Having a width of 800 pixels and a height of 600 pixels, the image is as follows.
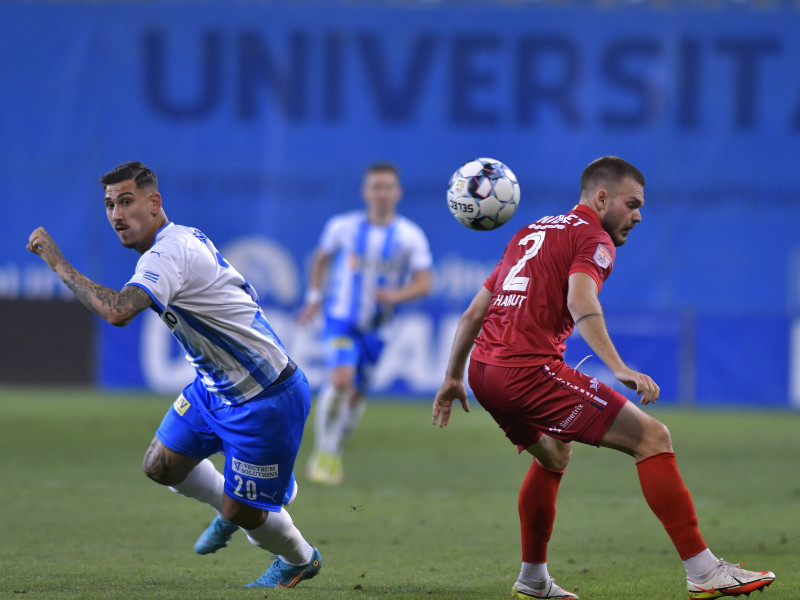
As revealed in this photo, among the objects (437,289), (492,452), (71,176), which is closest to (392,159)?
(437,289)

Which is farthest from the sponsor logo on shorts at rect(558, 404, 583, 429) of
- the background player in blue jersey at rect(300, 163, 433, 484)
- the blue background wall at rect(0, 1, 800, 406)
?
the blue background wall at rect(0, 1, 800, 406)

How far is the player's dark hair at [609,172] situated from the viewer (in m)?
5.54

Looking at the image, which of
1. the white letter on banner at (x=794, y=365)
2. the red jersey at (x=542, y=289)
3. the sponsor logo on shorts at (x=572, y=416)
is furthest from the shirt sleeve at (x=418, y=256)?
the white letter on banner at (x=794, y=365)

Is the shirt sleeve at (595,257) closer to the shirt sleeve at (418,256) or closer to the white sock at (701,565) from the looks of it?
the white sock at (701,565)

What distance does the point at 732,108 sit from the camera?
1728cm

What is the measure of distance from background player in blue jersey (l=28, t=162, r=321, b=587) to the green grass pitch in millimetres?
354

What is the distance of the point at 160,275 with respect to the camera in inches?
203

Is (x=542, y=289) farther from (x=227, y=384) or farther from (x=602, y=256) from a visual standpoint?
(x=227, y=384)

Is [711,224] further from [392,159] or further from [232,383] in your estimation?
[232,383]

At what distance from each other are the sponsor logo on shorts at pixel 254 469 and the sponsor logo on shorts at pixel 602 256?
1723 millimetres

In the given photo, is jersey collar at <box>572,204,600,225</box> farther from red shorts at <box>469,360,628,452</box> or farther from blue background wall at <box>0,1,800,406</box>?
blue background wall at <box>0,1,800,406</box>

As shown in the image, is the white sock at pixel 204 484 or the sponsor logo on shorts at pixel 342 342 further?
the sponsor logo on shorts at pixel 342 342

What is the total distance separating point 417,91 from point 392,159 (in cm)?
103

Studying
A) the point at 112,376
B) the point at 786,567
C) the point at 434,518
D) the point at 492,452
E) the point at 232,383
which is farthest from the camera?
the point at 112,376
